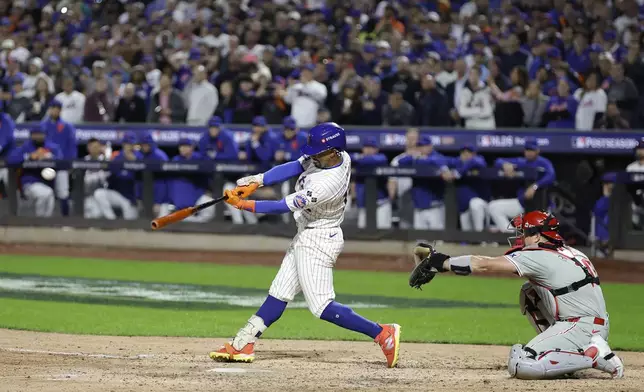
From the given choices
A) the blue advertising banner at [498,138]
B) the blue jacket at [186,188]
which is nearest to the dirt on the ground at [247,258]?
the blue jacket at [186,188]

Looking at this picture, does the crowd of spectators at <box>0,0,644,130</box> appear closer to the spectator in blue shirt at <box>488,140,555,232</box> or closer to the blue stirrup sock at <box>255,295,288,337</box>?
the spectator in blue shirt at <box>488,140,555,232</box>

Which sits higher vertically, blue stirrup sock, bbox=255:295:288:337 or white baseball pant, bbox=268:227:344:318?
white baseball pant, bbox=268:227:344:318

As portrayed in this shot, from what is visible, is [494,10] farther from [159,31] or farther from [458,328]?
[458,328]

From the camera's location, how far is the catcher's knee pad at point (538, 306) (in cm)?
816

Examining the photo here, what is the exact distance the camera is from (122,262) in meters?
17.1

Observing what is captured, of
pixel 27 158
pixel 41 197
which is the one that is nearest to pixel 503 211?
pixel 41 197

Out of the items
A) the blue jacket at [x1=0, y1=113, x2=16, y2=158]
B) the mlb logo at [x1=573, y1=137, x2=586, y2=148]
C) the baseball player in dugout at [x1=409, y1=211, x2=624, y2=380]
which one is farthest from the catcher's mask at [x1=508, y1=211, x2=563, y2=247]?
the blue jacket at [x1=0, y1=113, x2=16, y2=158]

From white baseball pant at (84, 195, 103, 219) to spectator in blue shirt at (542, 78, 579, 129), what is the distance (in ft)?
22.9

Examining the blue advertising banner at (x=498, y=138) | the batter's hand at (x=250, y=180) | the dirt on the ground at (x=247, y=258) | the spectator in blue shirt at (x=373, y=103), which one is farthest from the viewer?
the spectator in blue shirt at (x=373, y=103)

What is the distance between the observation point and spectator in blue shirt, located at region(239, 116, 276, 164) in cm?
1770

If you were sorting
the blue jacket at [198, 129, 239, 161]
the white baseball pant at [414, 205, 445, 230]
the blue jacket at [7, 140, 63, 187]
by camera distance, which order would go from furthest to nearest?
the blue jacket at [7, 140, 63, 187], the blue jacket at [198, 129, 239, 161], the white baseball pant at [414, 205, 445, 230]

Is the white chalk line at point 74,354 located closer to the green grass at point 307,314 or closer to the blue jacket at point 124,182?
the green grass at point 307,314

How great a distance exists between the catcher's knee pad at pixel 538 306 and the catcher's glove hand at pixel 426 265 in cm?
82

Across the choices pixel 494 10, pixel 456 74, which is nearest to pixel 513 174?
pixel 456 74
